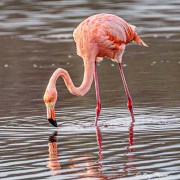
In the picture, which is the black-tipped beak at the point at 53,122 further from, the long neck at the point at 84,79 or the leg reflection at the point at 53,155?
the long neck at the point at 84,79

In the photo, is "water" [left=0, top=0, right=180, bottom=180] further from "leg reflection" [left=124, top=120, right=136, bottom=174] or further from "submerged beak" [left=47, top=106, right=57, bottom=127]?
"submerged beak" [left=47, top=106, right=57, bottom=127]

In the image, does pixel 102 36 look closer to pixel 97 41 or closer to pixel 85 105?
pixel 97 41

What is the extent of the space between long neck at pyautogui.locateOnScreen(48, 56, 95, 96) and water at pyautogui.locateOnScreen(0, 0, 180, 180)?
49 cm

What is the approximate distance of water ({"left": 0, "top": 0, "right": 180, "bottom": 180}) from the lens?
886 cm

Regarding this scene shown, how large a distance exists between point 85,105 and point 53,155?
3.57m

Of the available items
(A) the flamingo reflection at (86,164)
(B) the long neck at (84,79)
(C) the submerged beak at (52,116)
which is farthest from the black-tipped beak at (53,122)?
(A) the flamingo reflection at (86,164)

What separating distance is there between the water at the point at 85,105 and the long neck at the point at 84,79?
0.49 meters

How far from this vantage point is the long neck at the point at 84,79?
11023mm

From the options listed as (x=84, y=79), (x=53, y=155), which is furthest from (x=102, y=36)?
(x=53, y=155)

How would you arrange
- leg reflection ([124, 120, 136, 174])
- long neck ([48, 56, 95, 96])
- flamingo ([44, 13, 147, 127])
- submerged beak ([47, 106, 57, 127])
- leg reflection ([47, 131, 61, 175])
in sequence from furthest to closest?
1. flamingo ([44, 13, 147, 127])
2. long neck ([48, 56, 95, 96])
3. submerged beak ([47, 106, 57, 127])
4. leg reflection ([47, 131, 61, 175])
5. leg reflection ([124, 120, 136, 174])

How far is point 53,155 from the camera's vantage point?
9484mm

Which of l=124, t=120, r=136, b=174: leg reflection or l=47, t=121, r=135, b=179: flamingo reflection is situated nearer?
l=47, t=121, r=135, b=179: flamingo reflection

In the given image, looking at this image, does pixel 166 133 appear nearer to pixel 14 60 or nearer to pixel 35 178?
pixel 35 178

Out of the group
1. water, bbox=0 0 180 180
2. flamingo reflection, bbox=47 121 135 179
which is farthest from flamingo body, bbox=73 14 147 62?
flamingo reflection, bbox=47 121 135 179
